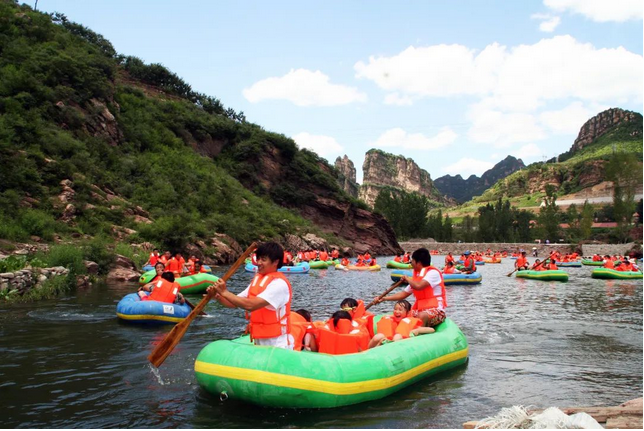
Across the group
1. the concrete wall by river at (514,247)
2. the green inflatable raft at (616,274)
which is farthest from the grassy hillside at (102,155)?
the concrete wall by river at (514,247)

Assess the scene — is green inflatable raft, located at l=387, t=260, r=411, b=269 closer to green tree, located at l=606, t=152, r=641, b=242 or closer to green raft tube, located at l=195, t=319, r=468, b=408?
green raft tube, located at l=195, t=319, r=468, b=408

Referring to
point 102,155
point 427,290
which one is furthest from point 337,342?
point 102,155

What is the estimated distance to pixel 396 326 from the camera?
820 cm

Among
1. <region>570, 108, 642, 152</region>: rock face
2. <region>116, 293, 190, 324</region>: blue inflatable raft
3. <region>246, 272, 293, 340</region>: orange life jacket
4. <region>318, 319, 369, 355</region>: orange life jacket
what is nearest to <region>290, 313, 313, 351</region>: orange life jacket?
<region>318, 319, 369, 355</region>: orange life jacket

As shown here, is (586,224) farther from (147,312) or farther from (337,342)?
(337,342)

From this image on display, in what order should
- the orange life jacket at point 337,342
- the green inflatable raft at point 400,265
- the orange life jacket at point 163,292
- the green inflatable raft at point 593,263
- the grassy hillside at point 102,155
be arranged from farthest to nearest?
the green inflatable raft at point 593,263
the green inflatable raft at point 400,265
the grassy hillside at point 102,155
the orange life jacket at point 163,292
the orange life jacket at point 337,342

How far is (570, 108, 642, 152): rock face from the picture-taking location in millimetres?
151113

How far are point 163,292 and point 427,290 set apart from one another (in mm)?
5888

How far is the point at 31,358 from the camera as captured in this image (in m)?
7.94

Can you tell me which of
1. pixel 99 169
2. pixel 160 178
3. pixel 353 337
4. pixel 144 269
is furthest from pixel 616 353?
pixel 160 178

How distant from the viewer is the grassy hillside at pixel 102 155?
22.3m

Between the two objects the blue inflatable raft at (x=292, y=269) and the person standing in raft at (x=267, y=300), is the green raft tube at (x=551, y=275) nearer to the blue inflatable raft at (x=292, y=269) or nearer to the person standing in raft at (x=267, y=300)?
the blue inflatable raft at (x=292, y=269)

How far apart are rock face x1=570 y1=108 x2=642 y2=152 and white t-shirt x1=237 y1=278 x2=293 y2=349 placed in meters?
169

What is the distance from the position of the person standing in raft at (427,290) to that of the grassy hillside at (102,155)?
14906mm
